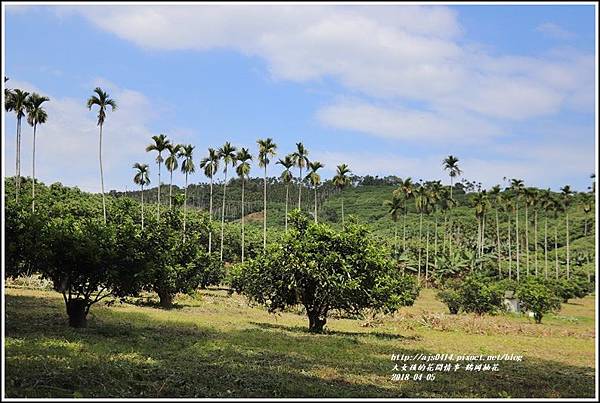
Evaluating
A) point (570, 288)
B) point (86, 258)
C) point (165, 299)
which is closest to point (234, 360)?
point (86, 258)

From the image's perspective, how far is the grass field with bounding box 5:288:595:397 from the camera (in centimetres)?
1179

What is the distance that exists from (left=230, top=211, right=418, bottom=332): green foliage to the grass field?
1.97 m

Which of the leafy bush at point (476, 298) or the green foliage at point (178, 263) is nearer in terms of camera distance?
the green foliage at point (178, 263)

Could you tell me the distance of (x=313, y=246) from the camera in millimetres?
28453

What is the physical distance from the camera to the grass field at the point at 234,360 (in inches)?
464

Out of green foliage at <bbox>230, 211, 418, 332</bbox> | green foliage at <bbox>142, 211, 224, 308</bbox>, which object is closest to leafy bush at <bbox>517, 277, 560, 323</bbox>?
green foliage at <bbox>230, 211, 418, 332</bbox>

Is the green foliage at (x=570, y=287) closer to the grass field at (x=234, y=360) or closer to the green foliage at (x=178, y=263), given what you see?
the grass field at (x=234, y=360)

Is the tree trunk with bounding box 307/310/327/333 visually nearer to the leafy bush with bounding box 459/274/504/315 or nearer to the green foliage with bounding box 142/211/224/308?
the green foliage with bounding box 142/211/224/308

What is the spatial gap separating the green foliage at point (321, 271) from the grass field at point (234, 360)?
6.47 ft

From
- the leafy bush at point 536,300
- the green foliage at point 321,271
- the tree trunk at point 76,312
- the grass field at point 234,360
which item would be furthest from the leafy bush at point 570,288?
the tree trunk at point 76,312

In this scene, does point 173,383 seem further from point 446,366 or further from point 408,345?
point 408,345

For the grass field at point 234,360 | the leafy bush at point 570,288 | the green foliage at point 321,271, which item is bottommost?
the leafy bush at point 570,288

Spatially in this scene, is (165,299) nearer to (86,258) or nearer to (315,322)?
(315,322)

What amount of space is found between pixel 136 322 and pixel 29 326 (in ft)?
20.2
